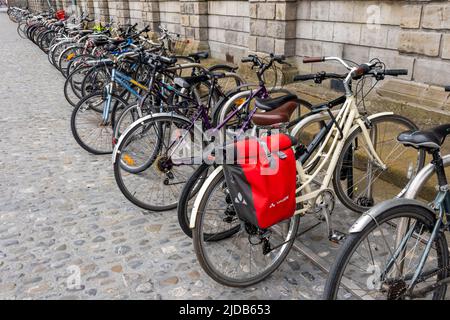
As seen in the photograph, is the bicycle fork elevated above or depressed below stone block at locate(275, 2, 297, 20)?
below

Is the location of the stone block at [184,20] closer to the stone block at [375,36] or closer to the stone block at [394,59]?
the stone block at [375,36]

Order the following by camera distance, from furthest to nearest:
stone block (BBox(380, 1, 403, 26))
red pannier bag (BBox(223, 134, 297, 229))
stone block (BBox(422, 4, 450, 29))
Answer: stone block (BBox(380, 1, 403, 26)) < stone block (BBox(422, 4, 450, 29)) < red pannier bag (BBox(223, 134, 297, 229))

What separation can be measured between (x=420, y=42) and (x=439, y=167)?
11.2 feet

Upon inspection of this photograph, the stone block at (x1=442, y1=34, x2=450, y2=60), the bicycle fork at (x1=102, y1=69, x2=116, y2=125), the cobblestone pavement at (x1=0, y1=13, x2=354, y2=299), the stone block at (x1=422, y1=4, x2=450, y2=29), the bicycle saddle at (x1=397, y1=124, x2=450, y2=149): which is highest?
the stone block at (x1=422, y1=4, x2=450, y2=29)

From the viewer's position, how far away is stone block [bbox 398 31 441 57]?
4.88 meters

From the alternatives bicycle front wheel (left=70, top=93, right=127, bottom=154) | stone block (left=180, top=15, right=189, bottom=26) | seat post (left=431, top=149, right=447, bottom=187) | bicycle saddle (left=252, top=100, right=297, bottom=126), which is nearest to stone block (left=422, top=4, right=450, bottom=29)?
bicycle saddle (left=252, top=100, right=297, bottom=126)

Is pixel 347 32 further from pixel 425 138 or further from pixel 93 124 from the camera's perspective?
pixel 425 138

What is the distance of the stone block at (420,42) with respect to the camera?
488cm

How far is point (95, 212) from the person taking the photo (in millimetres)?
3984

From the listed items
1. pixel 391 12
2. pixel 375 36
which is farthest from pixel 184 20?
pixel 391 12

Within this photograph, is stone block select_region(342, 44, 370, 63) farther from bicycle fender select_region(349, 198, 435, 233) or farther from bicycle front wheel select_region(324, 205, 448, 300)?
bicycle fender select_region(349, 198, 435, 233)

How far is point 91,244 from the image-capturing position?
11.3 ft

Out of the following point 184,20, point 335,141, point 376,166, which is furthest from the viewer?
point 184,20
